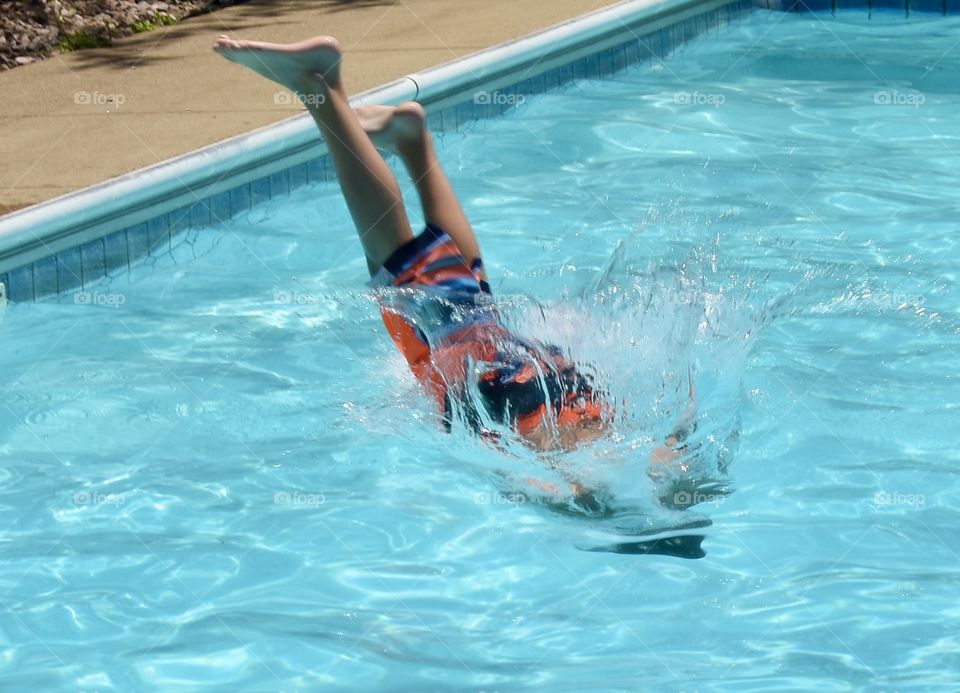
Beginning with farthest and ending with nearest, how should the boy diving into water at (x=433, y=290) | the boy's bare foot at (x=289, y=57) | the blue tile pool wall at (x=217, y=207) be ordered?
1. the blue tile pool wall at (x=217, y=207)
2. the boy's bare foot at (x=289, y=57)
3. the boy diving into water at (x=433, y=290)

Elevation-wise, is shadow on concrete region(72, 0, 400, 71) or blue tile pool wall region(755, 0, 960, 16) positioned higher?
shadow on concrete region(72, 0, 400, 71)

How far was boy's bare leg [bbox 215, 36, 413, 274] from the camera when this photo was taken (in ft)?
14.3

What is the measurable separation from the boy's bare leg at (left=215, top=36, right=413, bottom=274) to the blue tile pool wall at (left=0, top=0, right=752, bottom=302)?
1.48m

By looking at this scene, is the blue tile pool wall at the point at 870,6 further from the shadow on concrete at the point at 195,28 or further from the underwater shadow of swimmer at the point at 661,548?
the underwater shadow of swimmer at the point at 661,548

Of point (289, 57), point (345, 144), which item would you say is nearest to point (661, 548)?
point (345, 144)

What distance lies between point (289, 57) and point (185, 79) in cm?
314

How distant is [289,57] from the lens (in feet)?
14.1

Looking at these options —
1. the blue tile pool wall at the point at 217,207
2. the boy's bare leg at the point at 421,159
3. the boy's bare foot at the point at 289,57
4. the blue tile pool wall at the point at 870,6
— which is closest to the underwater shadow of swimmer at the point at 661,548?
the boy's bare leg at the point at 421,159

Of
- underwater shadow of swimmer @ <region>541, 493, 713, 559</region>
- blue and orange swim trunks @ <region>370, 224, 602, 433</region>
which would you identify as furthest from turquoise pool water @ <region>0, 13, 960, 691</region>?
blue and orange swim trunks @ <region>370, 224, 602, 433</region>

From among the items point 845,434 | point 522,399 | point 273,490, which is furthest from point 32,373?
point 845,434

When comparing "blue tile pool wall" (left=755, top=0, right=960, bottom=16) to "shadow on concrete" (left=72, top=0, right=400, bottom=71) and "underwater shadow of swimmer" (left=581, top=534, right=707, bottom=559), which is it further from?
"underwater shadow of swimmer" (left=581, top=534, right=707, bottom=559)

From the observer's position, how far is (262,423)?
4.63 meters

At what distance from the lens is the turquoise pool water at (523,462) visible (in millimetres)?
3434

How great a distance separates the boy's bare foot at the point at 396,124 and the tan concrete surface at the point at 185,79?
156 centimetres
